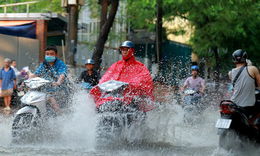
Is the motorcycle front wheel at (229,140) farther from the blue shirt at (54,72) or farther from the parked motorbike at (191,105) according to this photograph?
the parked motorbike at (191,105)

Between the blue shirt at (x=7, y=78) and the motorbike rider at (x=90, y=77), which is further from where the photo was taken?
the blue shirt at (x=7, y=78)

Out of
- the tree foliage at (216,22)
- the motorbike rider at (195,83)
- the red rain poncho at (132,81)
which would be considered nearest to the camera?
the red rain poncho at (132,81)

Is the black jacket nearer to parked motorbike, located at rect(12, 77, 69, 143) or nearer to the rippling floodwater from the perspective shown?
the rippling floodwater

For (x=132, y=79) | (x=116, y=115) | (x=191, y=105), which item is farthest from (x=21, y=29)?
(x=116, y=115)

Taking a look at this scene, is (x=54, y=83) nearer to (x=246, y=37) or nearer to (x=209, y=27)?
(x=209, y=27)

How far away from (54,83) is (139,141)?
1.66 m

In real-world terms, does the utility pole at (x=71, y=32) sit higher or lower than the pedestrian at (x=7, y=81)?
higher

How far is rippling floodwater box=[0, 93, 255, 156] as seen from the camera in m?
6.56

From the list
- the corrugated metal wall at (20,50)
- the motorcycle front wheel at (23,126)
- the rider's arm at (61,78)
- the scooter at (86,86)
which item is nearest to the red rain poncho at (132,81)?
the rider's arm at (61,78)

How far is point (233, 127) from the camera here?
20.5ft

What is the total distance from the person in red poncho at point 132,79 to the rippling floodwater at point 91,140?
44 centimetres

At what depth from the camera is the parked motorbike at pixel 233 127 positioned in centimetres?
623

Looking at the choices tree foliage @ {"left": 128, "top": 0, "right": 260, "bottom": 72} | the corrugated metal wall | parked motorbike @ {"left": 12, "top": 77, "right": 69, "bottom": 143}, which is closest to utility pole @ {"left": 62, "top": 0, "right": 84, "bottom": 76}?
tree foliage @ {"left": 128, "top": 0, "right": 260, "bottom": 72}

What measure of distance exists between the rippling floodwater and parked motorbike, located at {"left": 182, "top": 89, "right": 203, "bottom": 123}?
2384 millimetres
